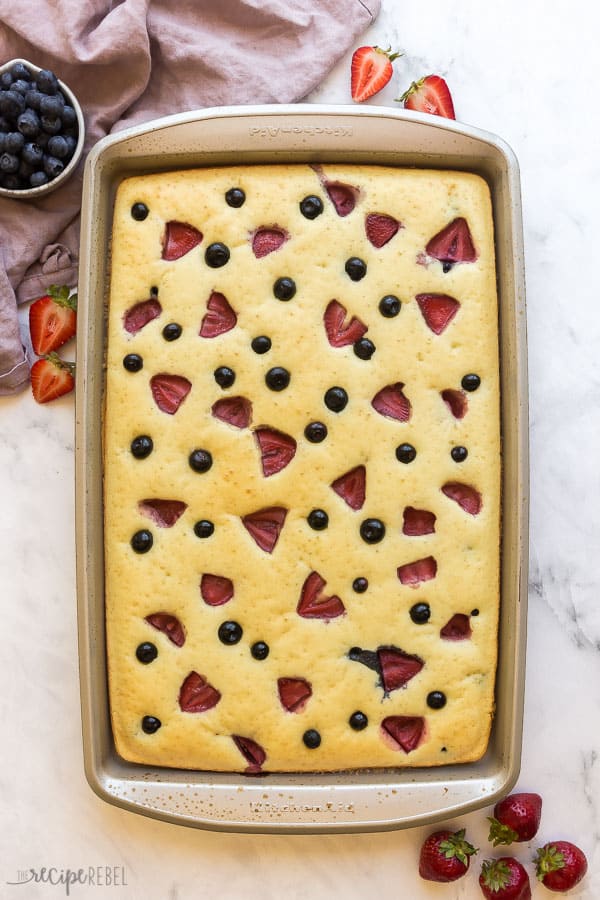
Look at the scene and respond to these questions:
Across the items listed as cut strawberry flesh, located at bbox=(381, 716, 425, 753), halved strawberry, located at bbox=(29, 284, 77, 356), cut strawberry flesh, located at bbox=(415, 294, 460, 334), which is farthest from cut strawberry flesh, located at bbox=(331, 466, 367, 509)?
halved strawberry, located at bbox=(29, 284, 77, 356)

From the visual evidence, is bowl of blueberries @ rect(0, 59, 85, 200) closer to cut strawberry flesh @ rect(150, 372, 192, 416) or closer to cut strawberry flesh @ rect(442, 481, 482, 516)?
cut strawberry flesh @ rect(150, 372, 192, 416)

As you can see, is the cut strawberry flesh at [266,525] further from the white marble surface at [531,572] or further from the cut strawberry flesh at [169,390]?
the white marble surface at [531,572]

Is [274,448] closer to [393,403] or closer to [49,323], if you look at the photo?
[393,403]

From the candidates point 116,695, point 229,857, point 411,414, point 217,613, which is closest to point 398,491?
point 411,414

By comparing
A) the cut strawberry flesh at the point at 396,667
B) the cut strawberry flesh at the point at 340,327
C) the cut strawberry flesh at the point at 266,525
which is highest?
the cut strawberry flesh at the point at 340,327

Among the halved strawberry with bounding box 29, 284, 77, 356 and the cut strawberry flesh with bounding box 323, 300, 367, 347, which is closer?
the cut strawberry flesh with bounding box 323, 300, 367, 347

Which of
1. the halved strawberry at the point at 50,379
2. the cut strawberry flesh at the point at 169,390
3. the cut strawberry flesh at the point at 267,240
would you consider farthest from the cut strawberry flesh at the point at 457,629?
the halved strawberry at the point at 50,379

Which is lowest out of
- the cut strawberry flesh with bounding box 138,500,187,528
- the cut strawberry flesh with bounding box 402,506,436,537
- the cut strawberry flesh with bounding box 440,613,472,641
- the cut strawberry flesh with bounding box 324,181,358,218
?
the cut strawberry flesh with bounding box 138,500,187,528

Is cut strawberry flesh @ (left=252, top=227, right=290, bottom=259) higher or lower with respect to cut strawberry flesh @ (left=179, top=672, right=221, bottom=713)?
higher
